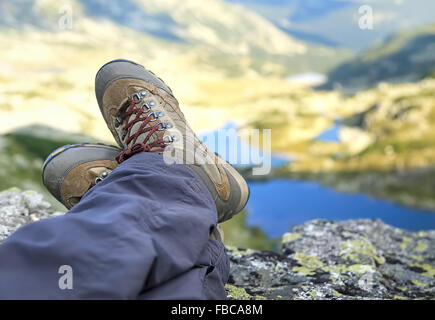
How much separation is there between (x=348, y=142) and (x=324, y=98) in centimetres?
3851

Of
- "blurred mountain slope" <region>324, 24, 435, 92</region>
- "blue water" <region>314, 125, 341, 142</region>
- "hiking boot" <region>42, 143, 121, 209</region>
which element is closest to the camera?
"hiking boot" <region>42, 143, 121, 209</region>

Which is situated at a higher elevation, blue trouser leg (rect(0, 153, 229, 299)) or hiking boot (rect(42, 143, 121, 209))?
hiking boot (rect(42, 143, 121, 209))

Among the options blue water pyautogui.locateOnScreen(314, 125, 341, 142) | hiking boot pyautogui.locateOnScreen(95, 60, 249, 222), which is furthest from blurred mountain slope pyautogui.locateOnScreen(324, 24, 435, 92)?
hiking boot pyautogui.locateOnScreen(95, 60, 249, 222)

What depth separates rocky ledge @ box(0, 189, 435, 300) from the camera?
253 centimetres

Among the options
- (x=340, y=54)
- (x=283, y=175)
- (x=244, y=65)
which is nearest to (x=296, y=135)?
(x=283, y=175)

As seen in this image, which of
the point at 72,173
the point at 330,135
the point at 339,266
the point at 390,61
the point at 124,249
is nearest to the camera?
the point at 124,249

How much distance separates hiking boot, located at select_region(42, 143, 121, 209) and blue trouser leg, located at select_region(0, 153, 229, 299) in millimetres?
969

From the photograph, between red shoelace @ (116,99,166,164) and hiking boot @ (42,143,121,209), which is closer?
red shoelace @ (116,99,166,164)

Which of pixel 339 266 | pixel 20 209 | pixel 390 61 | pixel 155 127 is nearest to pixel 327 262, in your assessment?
pixel 339 266

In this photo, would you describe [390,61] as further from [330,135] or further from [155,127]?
[155,127]

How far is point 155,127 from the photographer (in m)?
2.77

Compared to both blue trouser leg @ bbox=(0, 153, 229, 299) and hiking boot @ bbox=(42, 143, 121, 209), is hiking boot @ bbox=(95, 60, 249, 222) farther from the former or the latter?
blue trouser leg @ bbox=(0, 153, 229, 299)

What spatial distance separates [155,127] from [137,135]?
0.51 ft
